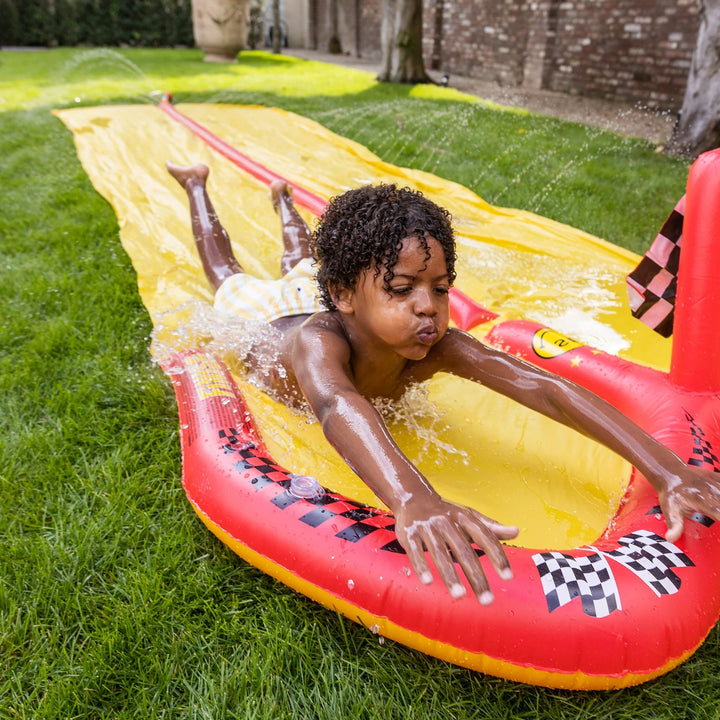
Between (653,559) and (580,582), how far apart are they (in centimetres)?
22

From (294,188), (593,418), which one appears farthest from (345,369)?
(294,188)

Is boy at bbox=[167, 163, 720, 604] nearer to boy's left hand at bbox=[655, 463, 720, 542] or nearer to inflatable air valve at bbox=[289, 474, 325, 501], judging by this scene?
boy's left hand at bbox=[655, 463, 720, 542]

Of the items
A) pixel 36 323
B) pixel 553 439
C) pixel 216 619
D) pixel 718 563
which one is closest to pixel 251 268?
pixel 36 323

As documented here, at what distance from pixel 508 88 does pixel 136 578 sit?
10.4m

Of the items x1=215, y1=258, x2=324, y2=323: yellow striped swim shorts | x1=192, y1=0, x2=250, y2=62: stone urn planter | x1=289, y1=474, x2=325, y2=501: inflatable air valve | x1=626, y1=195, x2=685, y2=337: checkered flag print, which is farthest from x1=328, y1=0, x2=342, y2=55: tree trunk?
x1=289, y1=474, x2=325, y2=501: inflatable air valve

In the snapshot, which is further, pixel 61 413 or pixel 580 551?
pixel 61 413

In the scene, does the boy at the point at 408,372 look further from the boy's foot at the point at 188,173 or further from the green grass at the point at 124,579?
the boy's foot at the point at 188,173

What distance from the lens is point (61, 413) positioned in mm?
2430

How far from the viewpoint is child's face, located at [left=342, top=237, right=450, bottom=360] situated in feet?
5.58

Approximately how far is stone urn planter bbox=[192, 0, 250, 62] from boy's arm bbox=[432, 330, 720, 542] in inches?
520

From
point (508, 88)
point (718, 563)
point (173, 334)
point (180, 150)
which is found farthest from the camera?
point (508, 88)

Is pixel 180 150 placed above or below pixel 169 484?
above

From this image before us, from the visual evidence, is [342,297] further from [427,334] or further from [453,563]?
[453,563]

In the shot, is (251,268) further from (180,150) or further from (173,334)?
(180,150)
